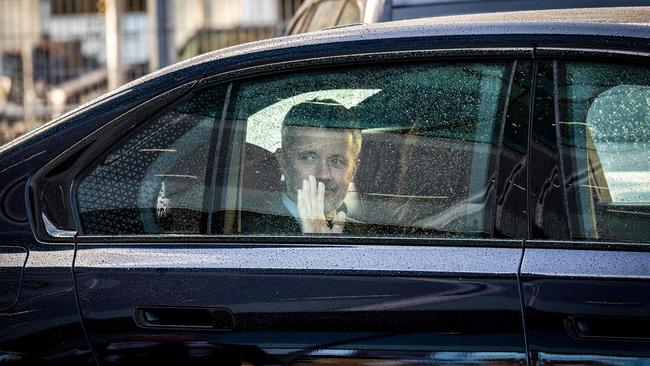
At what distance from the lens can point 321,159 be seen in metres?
2.93

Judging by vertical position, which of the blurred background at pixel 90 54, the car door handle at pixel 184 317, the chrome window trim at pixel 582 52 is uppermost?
the blurred background at pixel 90 54

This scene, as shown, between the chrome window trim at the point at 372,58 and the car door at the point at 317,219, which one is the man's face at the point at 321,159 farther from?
Result: the chrome window trim at the point at 372,58

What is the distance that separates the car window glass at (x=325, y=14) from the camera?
6602 millimetres

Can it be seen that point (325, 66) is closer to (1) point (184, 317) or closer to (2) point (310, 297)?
(2) point (310, 297)

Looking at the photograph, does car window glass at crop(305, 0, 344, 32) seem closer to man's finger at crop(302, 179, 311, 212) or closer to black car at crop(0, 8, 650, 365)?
black car at crop(0, 8, 650, 365)

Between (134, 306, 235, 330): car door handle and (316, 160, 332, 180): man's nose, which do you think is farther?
(316, 160, 332, 180): man's nose

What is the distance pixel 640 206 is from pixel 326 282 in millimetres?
728

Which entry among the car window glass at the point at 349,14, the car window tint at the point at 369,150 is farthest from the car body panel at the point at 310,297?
the car window glass at the point at 349,14

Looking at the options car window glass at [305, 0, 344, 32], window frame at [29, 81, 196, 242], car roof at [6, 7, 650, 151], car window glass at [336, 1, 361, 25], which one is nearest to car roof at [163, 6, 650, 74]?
car roof at [6, 7, 650, 151]

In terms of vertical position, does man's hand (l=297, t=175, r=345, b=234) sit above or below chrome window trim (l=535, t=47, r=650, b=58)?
below

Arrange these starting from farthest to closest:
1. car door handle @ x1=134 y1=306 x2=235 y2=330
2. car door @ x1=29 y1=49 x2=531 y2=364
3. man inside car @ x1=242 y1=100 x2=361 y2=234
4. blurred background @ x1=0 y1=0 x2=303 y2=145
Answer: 1. blurred background @ x1=0 y1=0 x2=303 y2=145
2. man inside car @ x1=242 y1=100 x2=361 y2=234
3. car door handle @ x1=134 y1=306 x2=235 y2=330
4. car door @ x1=29 y1=49 x2=531 y2=364

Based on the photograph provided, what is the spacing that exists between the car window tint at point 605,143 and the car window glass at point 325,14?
3.87m

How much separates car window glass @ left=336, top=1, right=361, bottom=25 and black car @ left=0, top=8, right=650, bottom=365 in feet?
10.4

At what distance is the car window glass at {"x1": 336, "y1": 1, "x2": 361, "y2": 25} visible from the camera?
6.21m
